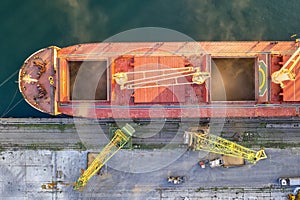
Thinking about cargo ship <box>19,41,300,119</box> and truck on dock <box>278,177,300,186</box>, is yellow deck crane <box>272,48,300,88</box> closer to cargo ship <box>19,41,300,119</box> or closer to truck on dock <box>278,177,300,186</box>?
cargo ship <box>19,41,300,119</box>

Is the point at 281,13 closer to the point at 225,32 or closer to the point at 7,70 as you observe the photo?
the point at 225,32

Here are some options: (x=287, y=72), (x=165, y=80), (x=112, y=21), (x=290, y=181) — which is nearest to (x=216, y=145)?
(x=290, y=181)

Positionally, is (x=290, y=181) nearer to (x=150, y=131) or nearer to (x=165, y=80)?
(x=150, y=131)

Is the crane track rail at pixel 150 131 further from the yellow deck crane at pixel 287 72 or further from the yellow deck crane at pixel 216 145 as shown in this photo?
the yellow deck crane at pixel 287 72

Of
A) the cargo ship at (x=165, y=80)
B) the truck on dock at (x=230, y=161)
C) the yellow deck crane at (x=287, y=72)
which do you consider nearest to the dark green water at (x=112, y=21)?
the cargo ship at (x=165, y=80)

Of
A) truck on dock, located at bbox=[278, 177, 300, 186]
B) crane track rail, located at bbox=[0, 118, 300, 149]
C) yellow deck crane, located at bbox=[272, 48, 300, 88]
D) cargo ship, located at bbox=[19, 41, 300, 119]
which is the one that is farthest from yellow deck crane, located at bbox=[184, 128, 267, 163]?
yellow deck crane, located at bbox=[272, 48, 300, 88]
